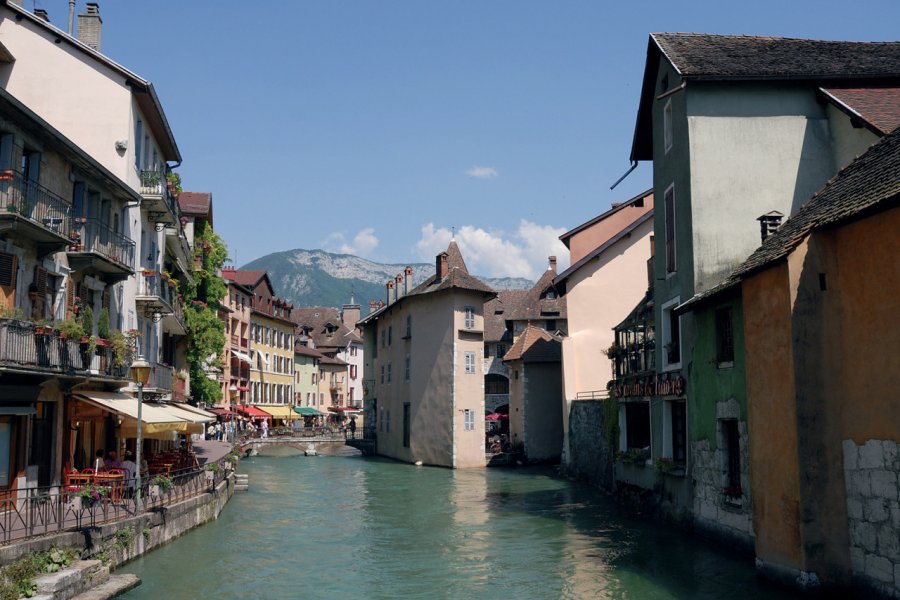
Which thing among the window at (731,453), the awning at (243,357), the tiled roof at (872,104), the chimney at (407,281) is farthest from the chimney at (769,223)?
the awning at (243,357)

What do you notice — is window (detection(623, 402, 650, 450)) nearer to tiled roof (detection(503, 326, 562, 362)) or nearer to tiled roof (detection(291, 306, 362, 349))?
tiled roof (detection(503, 326, 562, 362))

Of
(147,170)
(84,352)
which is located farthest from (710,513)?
(147,170)

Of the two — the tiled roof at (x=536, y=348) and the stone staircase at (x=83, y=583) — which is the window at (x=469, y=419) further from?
the stone staircase at (x=83, y=583)

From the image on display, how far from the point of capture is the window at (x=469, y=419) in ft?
161

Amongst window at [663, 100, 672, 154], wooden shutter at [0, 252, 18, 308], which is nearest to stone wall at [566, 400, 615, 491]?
window at [663, 100, 672, 154]

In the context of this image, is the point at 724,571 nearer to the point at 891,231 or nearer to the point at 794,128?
the point at 891,231

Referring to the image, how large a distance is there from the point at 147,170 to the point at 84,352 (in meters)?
11.2

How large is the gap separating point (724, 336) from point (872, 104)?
22.5ft

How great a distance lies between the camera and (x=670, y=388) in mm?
23516

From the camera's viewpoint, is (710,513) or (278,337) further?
(278,337)

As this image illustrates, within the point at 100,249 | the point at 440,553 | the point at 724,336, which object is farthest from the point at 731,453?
the point at 100,249

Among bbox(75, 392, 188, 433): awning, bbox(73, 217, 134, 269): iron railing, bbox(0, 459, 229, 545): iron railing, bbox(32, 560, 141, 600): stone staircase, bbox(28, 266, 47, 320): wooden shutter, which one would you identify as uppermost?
bbox(73, 217, 134, 269): iron railing

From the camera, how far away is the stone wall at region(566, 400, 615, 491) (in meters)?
33.7

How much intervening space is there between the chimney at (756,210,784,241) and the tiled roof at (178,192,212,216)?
106 ft
